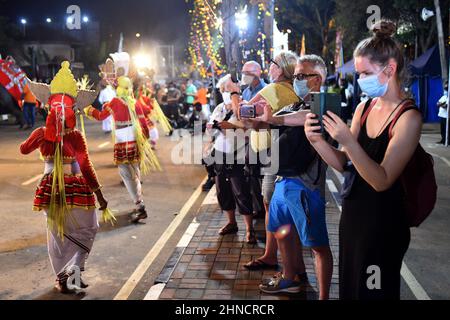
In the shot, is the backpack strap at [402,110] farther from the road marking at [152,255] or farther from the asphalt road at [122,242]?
the road marking at [152,255]

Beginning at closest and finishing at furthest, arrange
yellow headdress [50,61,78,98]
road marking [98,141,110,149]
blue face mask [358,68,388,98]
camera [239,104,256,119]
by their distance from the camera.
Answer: blue face mask [358,68,388,98] → camera [239,104,256,119] → yellow headdress [50,61,78,98] → road marking [98,141,110,149]

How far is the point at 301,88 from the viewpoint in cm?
377

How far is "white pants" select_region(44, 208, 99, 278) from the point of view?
15.1 ft

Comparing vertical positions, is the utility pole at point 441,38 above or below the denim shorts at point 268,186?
above

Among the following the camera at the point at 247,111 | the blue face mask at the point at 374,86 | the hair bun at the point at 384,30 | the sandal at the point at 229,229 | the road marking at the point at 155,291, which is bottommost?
the road marking at the point at 155,291

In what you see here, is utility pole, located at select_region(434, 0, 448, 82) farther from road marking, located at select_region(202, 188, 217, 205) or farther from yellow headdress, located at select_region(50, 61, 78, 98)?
yellow headdress, located at select_region(50, 61, 78, 98)

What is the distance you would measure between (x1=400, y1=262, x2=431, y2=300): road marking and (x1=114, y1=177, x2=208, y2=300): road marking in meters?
2.60

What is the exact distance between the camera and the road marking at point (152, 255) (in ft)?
15.4

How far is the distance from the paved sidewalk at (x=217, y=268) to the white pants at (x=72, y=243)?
0.79m

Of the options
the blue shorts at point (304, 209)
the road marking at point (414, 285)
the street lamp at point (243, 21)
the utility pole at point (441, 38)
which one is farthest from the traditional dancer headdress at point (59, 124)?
the utility pole at point (441, 38)

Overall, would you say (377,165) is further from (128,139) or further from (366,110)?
(128,139)

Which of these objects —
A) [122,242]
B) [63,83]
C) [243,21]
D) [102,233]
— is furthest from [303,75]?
[243,21]

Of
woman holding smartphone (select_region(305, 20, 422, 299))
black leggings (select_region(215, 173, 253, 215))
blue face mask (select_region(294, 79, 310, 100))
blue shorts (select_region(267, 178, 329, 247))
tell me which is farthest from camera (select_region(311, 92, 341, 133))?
black leggings (select_region(215, 173, 253, 215))

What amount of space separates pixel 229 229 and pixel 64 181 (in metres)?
2.36
